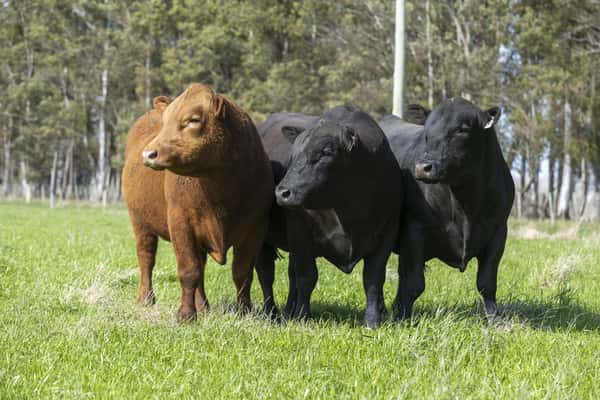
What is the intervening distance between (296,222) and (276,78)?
2892 cm

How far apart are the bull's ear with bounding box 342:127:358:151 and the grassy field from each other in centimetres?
131

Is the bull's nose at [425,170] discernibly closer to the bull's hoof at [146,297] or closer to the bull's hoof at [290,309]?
the bull's hoof at [290,309]

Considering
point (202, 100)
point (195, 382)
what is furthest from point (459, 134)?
point (195, 382)

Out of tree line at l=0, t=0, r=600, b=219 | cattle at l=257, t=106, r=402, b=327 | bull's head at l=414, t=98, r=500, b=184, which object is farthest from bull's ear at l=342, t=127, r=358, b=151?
tree line at l=0, t=0, r=600, b=219

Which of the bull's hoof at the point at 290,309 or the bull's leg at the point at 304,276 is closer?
the bull's leg at the point at 304,276

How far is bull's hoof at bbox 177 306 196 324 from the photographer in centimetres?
532

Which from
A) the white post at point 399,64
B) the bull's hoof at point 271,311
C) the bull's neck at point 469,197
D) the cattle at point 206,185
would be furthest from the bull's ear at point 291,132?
the white post at point 399,64

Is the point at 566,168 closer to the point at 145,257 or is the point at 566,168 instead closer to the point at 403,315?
the point at 403,315

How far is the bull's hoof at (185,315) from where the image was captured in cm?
532

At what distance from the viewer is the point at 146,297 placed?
6484 mm

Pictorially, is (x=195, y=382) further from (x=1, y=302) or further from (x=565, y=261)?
(x=565, y=261)

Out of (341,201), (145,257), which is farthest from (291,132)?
(145,257)

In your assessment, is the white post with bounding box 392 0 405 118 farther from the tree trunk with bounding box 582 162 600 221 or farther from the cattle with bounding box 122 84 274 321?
the tree trunk with bounding box 582 162 600 221

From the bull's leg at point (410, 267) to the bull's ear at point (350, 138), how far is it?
904 mm
